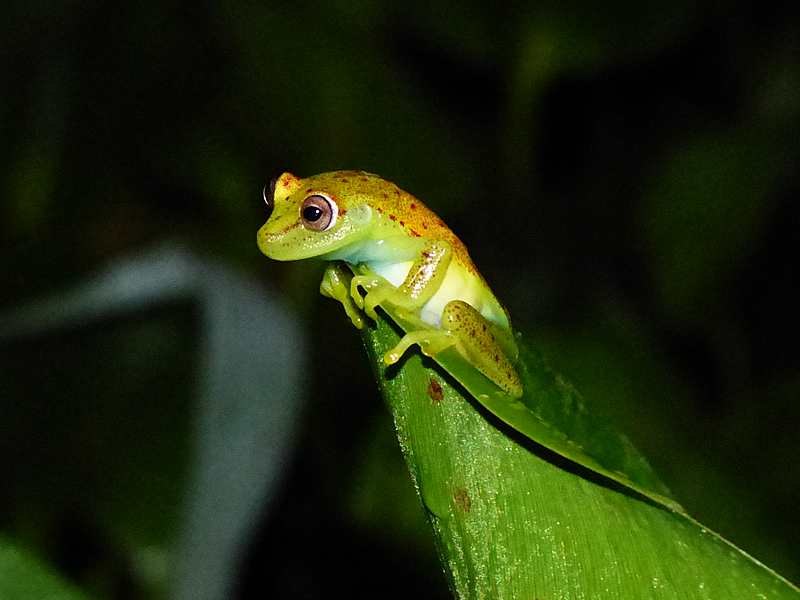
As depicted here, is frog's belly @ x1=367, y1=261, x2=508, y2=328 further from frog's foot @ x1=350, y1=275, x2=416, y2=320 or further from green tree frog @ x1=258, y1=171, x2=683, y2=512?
frog's foot @ x1=350, y1=275, x2=416, y2=320

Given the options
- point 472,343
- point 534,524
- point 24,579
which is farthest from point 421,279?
point 24,579

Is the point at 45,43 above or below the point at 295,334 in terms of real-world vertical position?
below

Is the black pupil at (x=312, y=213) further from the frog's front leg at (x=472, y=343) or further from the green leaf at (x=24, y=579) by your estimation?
the green leaf at (x=24, y=579)

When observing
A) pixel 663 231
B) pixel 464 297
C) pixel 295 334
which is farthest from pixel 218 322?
pixel 663 231

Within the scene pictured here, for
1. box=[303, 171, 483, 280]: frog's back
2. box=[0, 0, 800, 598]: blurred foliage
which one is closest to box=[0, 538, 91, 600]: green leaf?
box=[303, 171, 483, 280]: frog's back

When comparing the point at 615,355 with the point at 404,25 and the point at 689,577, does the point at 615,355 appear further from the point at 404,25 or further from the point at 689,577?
the point at 689,577

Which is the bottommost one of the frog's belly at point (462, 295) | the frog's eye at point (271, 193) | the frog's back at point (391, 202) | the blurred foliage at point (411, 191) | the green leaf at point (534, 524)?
the blurred foliage at point (411, 191)

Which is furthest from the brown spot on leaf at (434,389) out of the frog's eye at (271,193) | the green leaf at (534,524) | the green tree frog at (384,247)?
the frog's eye at (271,193)
